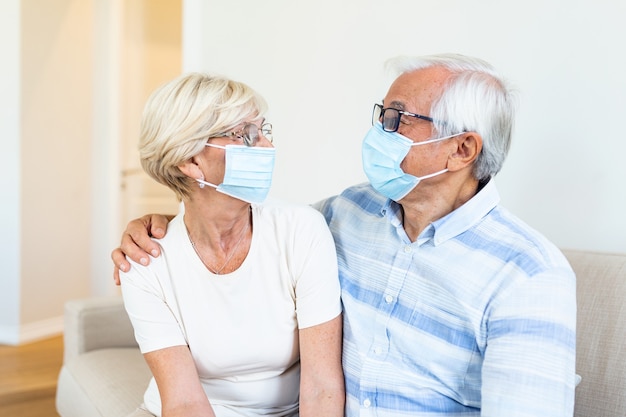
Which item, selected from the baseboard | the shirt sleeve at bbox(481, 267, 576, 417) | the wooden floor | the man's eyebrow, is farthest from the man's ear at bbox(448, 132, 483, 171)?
the baseboard

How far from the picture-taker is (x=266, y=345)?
1510mm

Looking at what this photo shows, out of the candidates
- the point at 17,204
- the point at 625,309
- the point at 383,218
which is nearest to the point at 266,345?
the point at 383,218

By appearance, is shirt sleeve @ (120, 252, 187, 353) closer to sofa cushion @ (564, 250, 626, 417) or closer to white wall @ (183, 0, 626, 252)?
sofa cushion @ (564, 250, 626, 417)

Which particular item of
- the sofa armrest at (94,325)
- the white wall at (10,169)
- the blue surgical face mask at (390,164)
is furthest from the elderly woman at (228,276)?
the white wall at (10,169)

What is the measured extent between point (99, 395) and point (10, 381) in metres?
1.29

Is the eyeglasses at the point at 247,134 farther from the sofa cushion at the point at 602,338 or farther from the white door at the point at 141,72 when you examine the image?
the white door at the point at 141,72

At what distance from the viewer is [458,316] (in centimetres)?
131

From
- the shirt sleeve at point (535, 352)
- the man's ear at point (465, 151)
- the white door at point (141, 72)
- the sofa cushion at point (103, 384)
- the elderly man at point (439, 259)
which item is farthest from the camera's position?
the white door at point (141, 72)

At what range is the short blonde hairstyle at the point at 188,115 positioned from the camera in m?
1.41

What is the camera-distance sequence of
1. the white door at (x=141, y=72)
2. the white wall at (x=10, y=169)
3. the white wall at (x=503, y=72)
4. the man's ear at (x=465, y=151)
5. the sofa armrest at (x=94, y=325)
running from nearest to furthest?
the man's ear at (x=465, y=151) < the white wall at (x=503, y=72) < the sofa armrest at (x=94, y=325) < the white wall at (x=10, y=169) < the white door at (x=141, y=72)

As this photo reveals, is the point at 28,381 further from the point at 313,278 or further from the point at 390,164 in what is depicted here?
the point at 390,164

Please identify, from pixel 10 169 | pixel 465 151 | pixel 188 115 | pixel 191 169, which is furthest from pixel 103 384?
pixel 10 169

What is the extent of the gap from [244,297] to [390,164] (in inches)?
16.9

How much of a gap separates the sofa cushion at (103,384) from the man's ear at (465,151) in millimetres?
1151
